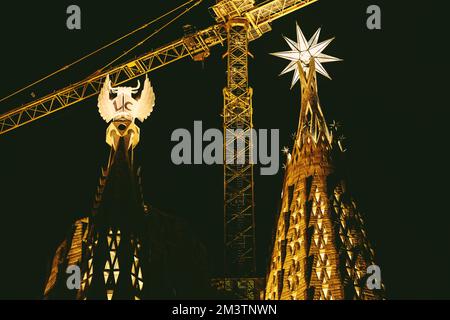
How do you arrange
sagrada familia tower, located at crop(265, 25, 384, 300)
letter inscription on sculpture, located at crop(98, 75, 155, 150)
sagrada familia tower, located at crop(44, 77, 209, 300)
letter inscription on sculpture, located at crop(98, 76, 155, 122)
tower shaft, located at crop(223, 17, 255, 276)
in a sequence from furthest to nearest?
1. tower shaft, located at crop(223, 17, 255, 276)
2. letter inscription on sculpture, located at crop(98, 76, 155, 122)
3. letter inscription on sculpture, located at crop(98, 75, 155, 150)
4. sagrada familia tower, located at crop(44, 77, 209, 300)
5. sagrada familia tower, located at crop(265, 25, 384, 300)

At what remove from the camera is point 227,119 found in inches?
2025

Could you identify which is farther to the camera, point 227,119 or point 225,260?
point 227,119

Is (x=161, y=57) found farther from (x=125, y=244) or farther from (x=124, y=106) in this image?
(x=125, y=244)

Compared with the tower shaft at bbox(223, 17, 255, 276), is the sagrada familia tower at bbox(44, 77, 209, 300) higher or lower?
lower

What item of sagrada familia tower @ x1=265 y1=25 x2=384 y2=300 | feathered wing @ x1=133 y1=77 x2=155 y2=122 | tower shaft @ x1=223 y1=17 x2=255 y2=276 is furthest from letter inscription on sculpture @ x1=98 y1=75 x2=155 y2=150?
tower shaft @ x1=223 y1=17 x2=255 y2=276

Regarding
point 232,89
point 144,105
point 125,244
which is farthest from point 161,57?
point 125,244

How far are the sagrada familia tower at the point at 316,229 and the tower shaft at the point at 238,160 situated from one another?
8.93 m

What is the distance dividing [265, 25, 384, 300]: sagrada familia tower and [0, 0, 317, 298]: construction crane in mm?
9290

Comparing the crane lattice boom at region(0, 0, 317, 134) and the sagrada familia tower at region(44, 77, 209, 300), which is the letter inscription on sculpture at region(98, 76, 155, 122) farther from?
the crane lattice boom at region(0, 0, 317, 134)

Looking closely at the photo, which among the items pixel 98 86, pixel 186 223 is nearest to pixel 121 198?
pixel 186 223

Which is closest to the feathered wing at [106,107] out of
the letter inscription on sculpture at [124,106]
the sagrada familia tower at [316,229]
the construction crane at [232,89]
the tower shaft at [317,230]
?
the letter inscription on sculpture at [124,106]

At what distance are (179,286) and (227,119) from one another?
45.7ft

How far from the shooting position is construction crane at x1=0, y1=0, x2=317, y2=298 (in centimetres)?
4944
